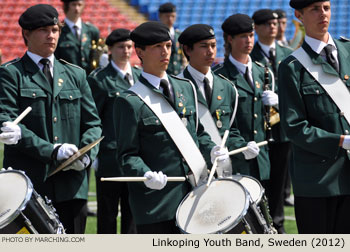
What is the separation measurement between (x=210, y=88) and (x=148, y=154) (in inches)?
52.0

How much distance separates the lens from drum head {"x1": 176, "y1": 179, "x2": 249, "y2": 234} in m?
4.45

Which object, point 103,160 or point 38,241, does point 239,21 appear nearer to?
point 103,160

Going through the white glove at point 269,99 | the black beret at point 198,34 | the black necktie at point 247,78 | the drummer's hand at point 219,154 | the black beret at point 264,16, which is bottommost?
the white glove at point 269,99

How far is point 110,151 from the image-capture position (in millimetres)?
7000

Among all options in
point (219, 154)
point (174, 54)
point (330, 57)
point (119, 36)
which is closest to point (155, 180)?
point (219, 154)

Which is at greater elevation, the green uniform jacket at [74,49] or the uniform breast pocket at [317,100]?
the uniform breast pocket at [317,100]

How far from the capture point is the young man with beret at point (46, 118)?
518 centimetres

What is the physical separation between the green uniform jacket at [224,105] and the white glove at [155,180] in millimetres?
1209

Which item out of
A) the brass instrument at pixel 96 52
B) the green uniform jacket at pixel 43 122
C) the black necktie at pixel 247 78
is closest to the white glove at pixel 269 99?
the black necktie at pixel 247 78

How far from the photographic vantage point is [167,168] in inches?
194

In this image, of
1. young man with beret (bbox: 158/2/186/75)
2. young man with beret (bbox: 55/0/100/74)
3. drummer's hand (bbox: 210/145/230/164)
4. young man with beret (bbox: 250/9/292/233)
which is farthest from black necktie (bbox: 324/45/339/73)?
young man with beret (bbox: 158/2/186/75)

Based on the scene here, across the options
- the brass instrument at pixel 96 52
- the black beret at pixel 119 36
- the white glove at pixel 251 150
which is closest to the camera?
the white glove at pixel 251 150

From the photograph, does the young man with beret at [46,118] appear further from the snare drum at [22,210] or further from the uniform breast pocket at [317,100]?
the uniform breast pocket at [317,100]

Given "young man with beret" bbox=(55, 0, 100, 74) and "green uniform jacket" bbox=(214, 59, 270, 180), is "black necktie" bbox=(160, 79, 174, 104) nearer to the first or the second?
"green uniform jacket" bbox=(214, 59, 270, 180)
